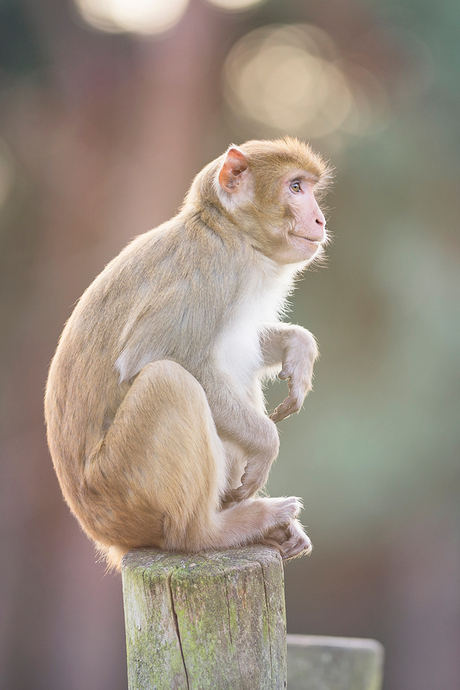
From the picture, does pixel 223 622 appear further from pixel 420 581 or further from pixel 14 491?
pixel 420 581

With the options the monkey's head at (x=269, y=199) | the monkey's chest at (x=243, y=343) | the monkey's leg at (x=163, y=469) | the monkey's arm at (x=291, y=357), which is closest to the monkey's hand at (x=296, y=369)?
the monkey's arm at (x=291, y=357)

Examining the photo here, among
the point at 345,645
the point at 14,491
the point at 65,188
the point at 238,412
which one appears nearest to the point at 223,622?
the point at 238,412

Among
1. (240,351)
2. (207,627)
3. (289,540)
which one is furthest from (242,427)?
(207,627)

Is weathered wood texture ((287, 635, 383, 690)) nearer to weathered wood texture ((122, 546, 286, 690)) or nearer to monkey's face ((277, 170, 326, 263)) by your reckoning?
weathered wood texture ((122, 546, 286, 690))

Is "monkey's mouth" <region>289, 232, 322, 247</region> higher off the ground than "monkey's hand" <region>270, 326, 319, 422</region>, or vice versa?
"monkey's mouth" <region>289, 232, 322, 247</region>

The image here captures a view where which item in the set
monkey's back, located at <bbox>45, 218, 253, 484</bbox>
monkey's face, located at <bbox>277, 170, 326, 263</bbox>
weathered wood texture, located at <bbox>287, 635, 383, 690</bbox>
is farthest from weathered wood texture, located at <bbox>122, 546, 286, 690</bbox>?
weathered wood texture, located at <bbox>287, 635, 383, 690</bbox>

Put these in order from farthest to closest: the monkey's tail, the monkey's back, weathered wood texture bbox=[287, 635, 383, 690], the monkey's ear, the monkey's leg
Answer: weathered wood texture bbox=[287, 635, 383, 690], the monkey's ear, the monkey's tail, the monkey's back, the monkey's leg

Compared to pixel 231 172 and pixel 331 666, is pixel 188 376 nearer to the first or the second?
pixel 231 172

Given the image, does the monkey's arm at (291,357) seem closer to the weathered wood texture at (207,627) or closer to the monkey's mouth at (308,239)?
the monkey's mouth at (308,239)

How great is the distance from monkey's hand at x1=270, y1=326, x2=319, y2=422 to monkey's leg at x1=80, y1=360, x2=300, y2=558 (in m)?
0.61

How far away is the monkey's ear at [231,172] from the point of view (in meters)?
3.65

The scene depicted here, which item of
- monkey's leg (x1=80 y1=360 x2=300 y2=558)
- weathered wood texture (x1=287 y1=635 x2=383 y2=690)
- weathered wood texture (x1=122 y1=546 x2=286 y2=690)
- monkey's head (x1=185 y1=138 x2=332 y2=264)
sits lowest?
weathered wood texture (x1=287 y1=635 x2=383 y2=690)

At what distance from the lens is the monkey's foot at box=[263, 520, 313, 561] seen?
342cm

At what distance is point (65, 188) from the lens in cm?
902
